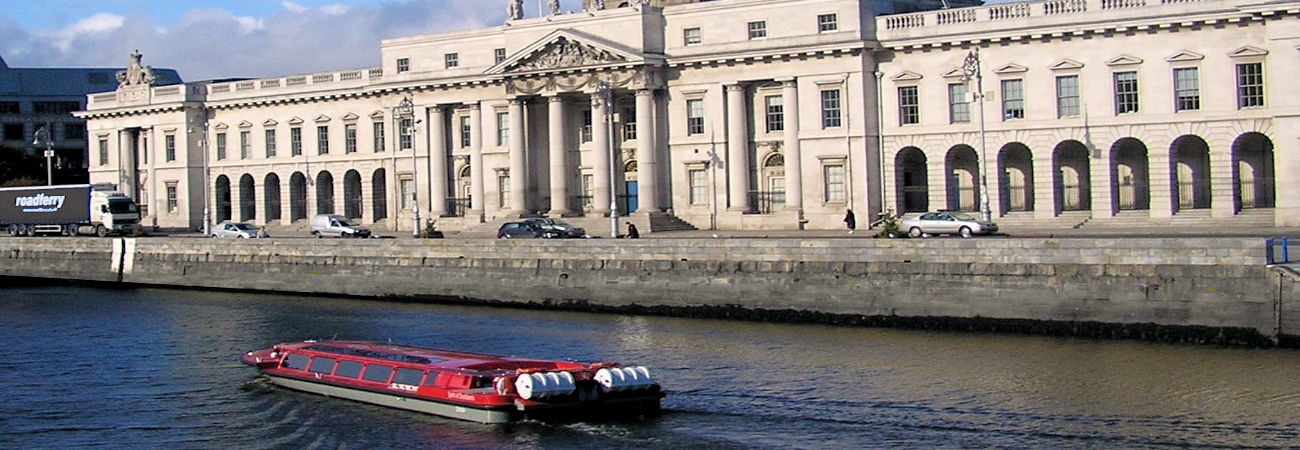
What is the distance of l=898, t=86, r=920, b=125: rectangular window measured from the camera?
78375mm

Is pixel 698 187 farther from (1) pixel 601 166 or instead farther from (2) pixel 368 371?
(2) pixel 368 371

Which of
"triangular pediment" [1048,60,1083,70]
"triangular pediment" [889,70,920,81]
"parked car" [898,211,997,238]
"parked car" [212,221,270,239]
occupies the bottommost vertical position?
"parked car" [898,211,997,238]

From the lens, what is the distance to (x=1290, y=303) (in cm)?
4294

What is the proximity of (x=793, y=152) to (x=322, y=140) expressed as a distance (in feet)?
112

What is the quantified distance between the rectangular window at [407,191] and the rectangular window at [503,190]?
711 centimetres

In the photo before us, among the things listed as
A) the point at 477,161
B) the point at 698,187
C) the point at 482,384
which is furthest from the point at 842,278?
the point at 477,161

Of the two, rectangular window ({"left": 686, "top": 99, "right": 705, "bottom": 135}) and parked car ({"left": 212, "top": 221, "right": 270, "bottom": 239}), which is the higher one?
rectangular window ({"left": 686, "top": 99, "right": 705, "bottom": 135})

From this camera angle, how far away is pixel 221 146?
358ft

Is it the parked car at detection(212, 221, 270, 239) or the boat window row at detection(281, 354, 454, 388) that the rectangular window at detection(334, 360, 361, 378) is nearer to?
the boat window row at detection(281, 354, 454, 388)

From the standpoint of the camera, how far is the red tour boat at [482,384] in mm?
35375

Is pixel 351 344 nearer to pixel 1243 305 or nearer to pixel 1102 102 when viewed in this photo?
pixel 1243 305

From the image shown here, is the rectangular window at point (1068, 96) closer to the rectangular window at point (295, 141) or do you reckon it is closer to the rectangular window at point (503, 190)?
the rectangular window at point (503, 190)

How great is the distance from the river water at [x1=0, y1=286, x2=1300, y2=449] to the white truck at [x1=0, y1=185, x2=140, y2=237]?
39720 mm

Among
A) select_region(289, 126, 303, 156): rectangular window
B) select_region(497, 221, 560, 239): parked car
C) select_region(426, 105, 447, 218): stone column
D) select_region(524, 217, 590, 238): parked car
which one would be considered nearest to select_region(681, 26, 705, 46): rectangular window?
select_region(524, 217, 590, 238): parked car
